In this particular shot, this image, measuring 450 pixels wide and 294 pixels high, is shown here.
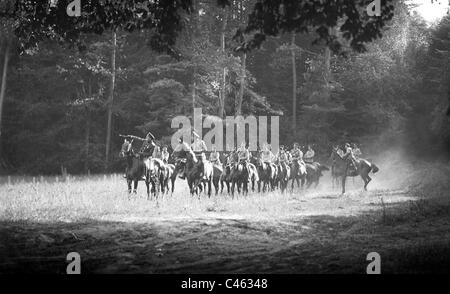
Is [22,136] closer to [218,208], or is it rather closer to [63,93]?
[63,93]

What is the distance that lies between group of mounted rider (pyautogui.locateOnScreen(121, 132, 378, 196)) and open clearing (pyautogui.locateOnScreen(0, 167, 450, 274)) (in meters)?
2.48

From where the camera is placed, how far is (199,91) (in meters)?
36.5

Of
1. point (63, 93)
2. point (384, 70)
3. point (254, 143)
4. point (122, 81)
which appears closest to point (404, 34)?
point (384, 70)

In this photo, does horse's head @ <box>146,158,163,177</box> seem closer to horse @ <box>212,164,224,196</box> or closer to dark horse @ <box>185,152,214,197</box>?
dark horse @ <box>185,152,214,197</box>

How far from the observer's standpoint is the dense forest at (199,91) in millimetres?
35281

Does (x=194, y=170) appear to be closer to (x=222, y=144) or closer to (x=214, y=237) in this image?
(x=214, y=237)

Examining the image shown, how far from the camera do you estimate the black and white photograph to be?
8953 mm

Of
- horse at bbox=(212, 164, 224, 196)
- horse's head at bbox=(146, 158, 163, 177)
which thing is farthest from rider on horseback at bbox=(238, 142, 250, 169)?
horse's head at bbox=(146, 158, 163, 177)

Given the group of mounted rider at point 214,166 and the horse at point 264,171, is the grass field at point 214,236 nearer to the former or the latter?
the group of mounted rider at point 214,166

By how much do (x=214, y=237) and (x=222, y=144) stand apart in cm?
2572

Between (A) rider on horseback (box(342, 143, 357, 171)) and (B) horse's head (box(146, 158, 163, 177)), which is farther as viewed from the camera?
(A) rider on horseback (box(342, 143, 357, 171))

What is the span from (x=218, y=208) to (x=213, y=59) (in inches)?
801

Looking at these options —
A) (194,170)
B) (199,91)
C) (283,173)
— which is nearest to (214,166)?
(194,170)
